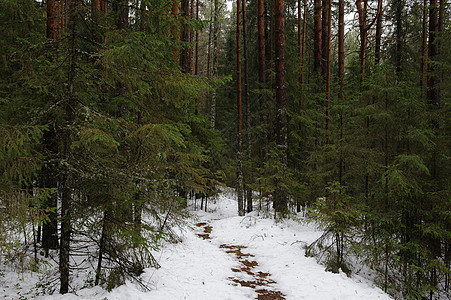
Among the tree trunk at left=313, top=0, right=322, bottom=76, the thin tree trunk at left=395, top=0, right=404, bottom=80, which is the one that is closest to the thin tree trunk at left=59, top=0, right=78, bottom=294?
the tree trunk at left=313, top=0, right=322, bottom=76

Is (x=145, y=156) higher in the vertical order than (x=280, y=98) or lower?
lower

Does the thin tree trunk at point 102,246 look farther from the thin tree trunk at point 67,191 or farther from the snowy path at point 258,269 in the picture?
the snowy path at point 258,269

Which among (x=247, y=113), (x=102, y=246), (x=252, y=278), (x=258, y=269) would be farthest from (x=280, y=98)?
(x=102, y=246)

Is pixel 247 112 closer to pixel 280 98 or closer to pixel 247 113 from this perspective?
pixel 247 113

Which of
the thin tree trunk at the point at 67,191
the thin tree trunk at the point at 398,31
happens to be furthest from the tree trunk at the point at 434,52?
the thin tree trunk at the point at 67,191

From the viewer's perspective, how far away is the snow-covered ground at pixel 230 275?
529cm

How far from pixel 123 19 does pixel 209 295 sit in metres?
7.88

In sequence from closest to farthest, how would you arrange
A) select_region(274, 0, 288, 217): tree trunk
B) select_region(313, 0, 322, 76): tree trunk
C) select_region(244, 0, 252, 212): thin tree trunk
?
select_region(274, 0, 288, 217): tree trunk, select_region(244, 0, 252, 212): thin tree trunk, select_region(313, 0, 322, 76): tree trunk

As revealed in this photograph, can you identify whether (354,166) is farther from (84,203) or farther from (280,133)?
(84,203)

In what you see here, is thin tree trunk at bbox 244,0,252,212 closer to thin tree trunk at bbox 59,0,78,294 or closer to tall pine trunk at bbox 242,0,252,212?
tall pine trunk at bbox 242,0,252,212

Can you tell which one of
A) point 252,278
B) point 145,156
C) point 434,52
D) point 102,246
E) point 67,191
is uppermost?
point 434,52

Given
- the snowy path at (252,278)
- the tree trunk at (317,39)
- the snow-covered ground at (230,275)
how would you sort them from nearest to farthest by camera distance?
1. the snow-covered ground at (230,275)
2. the snowy path at (252,278)
3. the tree trunk at (317,39)

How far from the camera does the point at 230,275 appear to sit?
6.61 m

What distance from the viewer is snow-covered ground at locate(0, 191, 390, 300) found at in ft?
17.4
